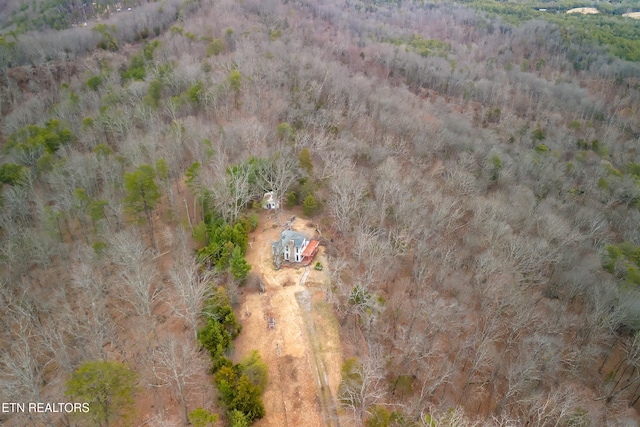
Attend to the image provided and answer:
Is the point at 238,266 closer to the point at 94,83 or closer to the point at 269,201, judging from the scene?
the point at 269,201

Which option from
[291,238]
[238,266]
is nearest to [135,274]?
[238,266]

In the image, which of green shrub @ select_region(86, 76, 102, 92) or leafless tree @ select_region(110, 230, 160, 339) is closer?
leafless tree @ select_region(110, 230, 160, 339)

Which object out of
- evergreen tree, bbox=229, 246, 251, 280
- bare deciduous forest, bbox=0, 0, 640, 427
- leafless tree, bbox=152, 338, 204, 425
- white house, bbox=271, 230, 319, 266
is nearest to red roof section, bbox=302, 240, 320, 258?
white house, bbox=271, 230, 319, 266

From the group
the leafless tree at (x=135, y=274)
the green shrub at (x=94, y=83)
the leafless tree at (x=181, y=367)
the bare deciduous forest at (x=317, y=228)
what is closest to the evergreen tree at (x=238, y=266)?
the bare deciduous forest at (x=317, y=228)

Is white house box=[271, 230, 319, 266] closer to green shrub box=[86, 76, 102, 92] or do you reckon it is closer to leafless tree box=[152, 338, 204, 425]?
leafless tree box=[152, 338, 204, 425]

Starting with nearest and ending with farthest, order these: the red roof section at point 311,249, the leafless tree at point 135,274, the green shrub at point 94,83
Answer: the leafless tree at point 135,274
the red roof section at point 311,249
the green shrub at point 94,83

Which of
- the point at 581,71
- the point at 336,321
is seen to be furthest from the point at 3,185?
the point at 581,71

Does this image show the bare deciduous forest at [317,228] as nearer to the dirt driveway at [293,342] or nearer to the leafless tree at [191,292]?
the leafless tree at [191,292]
